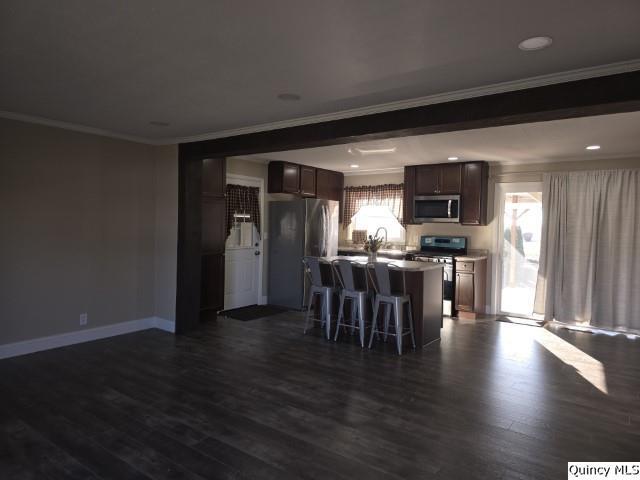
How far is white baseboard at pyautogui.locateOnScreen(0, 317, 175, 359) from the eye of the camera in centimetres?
427

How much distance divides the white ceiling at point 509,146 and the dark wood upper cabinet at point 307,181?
23 cm

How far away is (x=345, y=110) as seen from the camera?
3.75m

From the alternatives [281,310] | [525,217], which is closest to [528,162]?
[525,217]

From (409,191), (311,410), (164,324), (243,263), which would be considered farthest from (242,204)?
(311,410)

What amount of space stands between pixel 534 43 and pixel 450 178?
453 centimetres

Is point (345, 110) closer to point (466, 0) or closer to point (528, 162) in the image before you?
point (466, 0)

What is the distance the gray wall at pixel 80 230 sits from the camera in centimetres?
423

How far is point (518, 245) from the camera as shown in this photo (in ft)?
21.8

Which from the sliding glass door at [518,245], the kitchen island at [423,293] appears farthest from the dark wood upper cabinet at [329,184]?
the sliding glass door at [518,245]

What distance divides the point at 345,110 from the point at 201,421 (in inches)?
107

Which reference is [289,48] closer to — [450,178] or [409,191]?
[450,178]

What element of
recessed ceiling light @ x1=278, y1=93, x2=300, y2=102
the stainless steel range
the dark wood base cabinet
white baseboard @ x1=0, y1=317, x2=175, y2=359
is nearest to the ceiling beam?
recessed ceiling light @ x1=278, y1=93, x2=300, y2=102

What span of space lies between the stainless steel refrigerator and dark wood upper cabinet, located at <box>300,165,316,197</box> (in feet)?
1.68

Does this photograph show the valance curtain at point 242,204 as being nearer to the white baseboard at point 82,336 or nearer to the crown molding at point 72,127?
the crown molding at point 72,127
